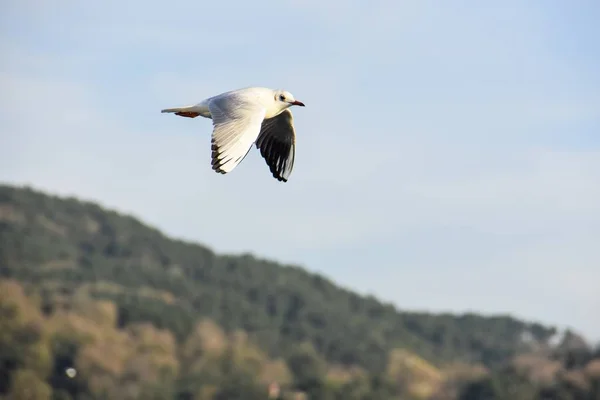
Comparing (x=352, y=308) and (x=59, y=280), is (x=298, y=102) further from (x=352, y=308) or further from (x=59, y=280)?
(x=352, y=308)

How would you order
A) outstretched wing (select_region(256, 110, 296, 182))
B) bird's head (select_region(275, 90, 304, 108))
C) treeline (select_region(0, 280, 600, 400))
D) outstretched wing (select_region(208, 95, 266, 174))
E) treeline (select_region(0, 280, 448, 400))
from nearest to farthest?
outstretched wing (select_region(208, 95, 266, 174)) < bird's head (select_region(275, 90, 304, 108)) < outstretched wing (select_region(256, 110, 296, 182)) < treeline (select_region(0, 280, 600, 400)) < treeline (select_region(0, 280, 448, 400))

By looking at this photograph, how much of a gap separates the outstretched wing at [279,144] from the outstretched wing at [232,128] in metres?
1.50

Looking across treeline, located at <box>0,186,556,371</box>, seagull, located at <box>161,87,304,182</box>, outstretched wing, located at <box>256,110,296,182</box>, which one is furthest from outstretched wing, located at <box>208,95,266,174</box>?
treeline, located at <box>0,186,556,371</box>

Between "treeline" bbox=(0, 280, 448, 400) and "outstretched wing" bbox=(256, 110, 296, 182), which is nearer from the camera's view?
"outstretched wing" bbox=(256, 110, 296, 182)

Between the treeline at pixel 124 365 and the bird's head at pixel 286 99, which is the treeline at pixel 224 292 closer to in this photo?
the treeline at pixel 124 365

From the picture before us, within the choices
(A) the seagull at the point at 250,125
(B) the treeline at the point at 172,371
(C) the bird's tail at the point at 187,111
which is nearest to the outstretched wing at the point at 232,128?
(A) the seagull at the point at 250,125

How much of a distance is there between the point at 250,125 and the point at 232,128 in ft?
0.54

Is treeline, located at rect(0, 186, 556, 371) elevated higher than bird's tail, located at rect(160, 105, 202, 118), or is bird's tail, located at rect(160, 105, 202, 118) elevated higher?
treeline, located at rect(0, 186, 556, 371)

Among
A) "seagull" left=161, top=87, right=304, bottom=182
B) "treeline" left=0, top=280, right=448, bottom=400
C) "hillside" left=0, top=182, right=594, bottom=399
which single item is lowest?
"treeline" left=0, top=280, right=448, bottom=400

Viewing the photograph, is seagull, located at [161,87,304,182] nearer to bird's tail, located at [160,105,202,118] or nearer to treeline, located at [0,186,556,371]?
bird's tail, located at [160,105,202,118]

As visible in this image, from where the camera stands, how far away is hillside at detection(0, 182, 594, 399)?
79.8 meters

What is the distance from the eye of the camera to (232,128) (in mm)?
12148

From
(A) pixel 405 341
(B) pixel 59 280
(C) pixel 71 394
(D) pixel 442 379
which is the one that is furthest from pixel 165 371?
(A) pixel 405 341

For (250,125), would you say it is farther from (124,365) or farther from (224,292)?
(224,292)
